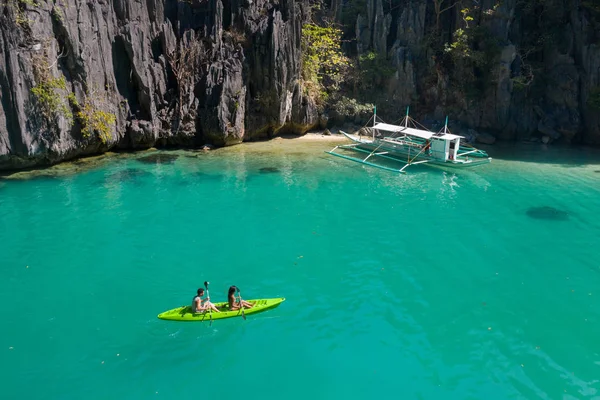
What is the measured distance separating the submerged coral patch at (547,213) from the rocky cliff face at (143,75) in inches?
862

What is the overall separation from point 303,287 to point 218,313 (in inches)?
136

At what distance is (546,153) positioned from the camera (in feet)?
121

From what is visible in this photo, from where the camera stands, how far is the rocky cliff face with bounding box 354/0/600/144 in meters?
39.0

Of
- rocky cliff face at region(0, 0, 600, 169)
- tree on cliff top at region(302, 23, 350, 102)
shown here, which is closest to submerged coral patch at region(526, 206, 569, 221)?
rocky cliff face at region(0, 0, 600, 169)

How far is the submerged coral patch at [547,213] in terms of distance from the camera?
74.0 ft

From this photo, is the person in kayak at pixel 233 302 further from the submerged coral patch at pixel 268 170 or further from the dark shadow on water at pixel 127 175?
the submerged coral patch at pixel 268 170

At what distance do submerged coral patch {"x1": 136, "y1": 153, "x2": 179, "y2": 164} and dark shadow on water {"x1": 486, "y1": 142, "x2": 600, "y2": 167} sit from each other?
81.6ft

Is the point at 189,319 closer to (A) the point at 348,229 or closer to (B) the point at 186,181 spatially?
(A) the point at 348,229

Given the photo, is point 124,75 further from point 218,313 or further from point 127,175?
point 218,313

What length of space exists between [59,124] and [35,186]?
4552 millimetres

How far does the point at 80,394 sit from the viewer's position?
10.8 meters

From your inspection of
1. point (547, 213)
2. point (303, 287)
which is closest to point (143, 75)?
point (303, 287)

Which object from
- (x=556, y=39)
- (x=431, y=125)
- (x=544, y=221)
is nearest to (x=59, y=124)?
(x=544, y=221)

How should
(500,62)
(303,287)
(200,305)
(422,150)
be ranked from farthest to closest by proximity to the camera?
(500,62)
(422,150)
(303,287)
(200,305)
